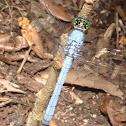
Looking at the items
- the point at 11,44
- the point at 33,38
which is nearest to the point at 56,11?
the point at 33,38

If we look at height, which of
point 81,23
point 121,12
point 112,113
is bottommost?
point 112,113

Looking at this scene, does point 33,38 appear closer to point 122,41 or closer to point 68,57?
point 68,57

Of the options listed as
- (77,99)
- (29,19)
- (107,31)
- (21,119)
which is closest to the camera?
(21,119)

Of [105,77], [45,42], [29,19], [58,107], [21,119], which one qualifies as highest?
[29,19]

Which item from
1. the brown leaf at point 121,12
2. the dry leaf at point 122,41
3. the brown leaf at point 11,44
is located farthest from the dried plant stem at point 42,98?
the brown leaf at point 121,12

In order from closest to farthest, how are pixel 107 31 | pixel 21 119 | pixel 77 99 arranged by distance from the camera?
pixel 21 119, pixel 77 99, pixel 107 31

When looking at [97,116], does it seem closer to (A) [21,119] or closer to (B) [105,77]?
(B) [105,77]

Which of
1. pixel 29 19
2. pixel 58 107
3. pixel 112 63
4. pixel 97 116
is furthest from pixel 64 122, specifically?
pixel 29 19
